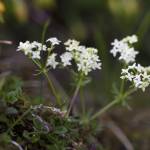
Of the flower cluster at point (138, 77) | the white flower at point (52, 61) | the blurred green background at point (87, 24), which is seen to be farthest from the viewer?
the blurred green background at point (87, 24)

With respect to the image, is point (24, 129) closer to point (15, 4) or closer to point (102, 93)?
point (102, 93)

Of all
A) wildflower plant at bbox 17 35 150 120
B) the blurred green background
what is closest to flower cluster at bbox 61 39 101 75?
wildflower plant at bbox 17 35 150 120

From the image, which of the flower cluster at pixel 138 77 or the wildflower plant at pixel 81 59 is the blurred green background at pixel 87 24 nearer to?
the wildflower plant at pixel 81 59

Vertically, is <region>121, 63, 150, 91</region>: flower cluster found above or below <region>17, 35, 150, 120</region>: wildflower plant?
below

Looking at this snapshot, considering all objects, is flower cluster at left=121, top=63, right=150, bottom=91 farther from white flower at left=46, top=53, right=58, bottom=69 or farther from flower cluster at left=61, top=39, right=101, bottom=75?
white flower at left=46, top=53, right=58, bottom=69

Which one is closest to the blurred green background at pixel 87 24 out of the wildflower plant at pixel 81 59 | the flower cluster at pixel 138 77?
the wildflower plant at pixel 81 59

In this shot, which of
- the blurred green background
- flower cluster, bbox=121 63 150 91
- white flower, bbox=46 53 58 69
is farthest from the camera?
the blurred green background

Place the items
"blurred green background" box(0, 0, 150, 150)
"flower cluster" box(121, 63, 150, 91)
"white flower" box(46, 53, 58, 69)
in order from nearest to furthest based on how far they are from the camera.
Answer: "flower cluster" box(121, 63, 150, 91)
"white flower" box(46, 53, 58, 69)
"blurred green background" box(0, 0, 150, 150)

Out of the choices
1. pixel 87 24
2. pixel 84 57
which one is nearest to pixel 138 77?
pixel 84 57

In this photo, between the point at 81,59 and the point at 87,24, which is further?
the point at 87,24

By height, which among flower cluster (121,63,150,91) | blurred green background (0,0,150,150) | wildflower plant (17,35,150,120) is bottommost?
flower cluster (121,63,150,91)

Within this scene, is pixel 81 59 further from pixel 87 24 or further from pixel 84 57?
pixel 87 24

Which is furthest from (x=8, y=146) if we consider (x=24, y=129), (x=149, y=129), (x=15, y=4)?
(x=15, y=4)
